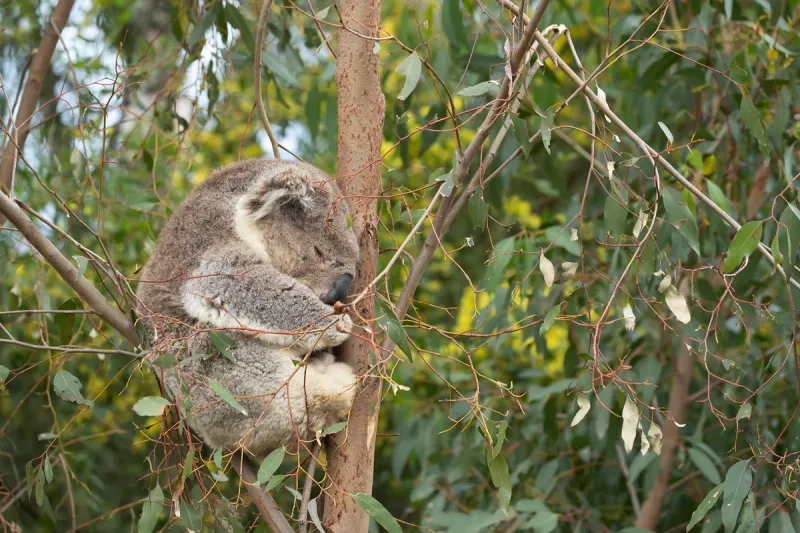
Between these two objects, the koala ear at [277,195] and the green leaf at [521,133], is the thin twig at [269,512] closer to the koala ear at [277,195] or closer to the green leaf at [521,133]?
the koala ear at [277,195]

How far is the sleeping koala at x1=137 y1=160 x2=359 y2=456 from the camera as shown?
2.20m

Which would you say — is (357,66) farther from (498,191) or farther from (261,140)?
(261,140)

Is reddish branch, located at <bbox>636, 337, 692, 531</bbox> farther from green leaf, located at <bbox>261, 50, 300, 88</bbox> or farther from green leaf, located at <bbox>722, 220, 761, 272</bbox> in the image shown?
green leaf, located at <bbox>261, 50, 300, 88</bbox>

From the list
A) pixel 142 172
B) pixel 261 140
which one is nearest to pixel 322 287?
pixel 142 172

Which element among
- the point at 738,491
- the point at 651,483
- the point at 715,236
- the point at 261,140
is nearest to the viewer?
the point at 738,491

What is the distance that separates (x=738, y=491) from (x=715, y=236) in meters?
1.17

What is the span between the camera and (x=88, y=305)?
6.16 ft

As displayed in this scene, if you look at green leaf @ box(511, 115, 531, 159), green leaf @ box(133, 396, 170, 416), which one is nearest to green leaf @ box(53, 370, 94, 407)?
green leaf @ box(133, 396, 170, 416)

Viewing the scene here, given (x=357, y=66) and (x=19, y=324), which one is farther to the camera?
(x=19, y=324)

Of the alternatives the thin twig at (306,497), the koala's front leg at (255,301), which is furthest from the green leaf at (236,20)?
the thin twig at (306,497)

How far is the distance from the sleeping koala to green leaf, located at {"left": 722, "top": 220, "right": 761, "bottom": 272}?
0.90 metres

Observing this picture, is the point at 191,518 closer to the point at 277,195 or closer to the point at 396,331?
the point at 396,331

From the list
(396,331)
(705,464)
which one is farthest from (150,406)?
(705,464)

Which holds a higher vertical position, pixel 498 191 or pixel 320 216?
pixel 320 216
